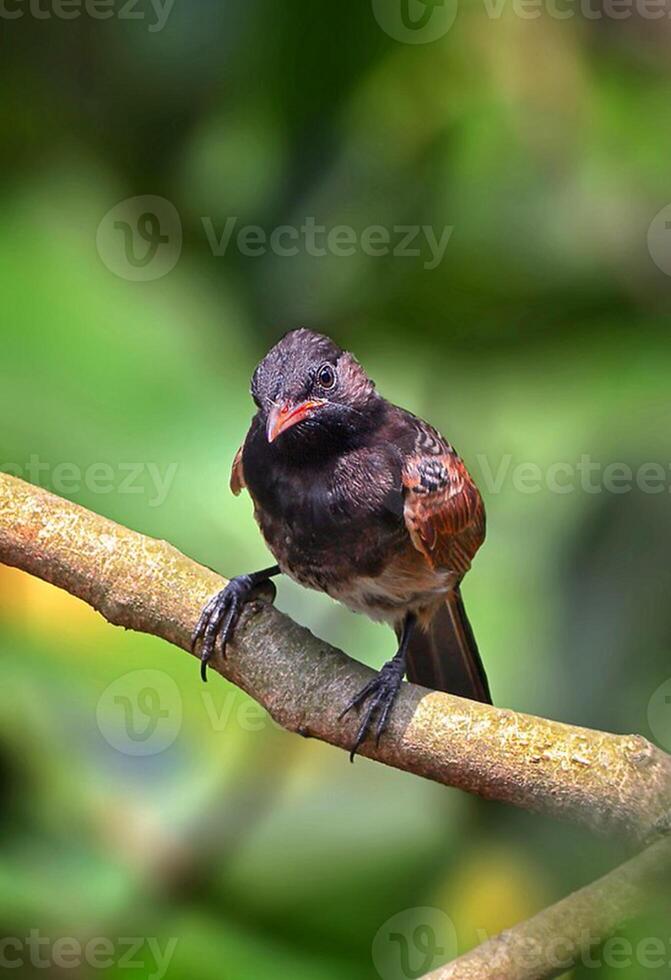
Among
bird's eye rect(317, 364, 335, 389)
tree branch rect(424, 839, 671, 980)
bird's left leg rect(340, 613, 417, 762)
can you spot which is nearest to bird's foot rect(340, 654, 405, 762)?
bird's left leg rect(340, 613, 417, 762)

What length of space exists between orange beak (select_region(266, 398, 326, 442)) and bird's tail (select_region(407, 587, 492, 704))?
75 cm

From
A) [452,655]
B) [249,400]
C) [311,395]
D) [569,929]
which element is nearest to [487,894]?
[452,655]

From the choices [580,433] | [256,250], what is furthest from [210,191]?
[580,433]

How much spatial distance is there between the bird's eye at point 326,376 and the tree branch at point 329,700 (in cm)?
46

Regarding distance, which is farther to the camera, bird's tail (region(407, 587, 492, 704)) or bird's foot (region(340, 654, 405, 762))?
bird's tail (region(407, 587, 492, 704))

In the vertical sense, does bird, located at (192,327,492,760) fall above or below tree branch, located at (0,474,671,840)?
above

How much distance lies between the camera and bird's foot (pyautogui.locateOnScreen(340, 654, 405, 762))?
8.28 ft

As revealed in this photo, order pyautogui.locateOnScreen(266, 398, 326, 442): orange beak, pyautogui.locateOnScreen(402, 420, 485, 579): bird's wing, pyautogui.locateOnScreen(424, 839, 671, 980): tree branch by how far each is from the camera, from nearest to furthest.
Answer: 1. pyautogui.locateOnScreen(424, 839, 671, 980): tree branch
2. pyautogui.locateOnScreen(266, 398, 326, 442): orange beak
3. pyautogui.locateOnScreen(402, 420, 485, 579): bird's wing

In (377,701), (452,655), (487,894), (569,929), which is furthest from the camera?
(452,655)

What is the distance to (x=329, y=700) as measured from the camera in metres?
2.64

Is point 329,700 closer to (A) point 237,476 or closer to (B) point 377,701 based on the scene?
(B) point 377,701

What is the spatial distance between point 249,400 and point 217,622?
3.89 ft

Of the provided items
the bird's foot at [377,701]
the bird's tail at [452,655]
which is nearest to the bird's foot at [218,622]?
the bird's foot at [377,701]

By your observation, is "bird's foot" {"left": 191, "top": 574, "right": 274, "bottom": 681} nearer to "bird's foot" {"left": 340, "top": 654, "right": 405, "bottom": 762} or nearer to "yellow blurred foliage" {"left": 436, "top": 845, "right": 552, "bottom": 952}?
"bird's foot" {"left": 340, "top": 654, "right": 405, "bottom": 762}
